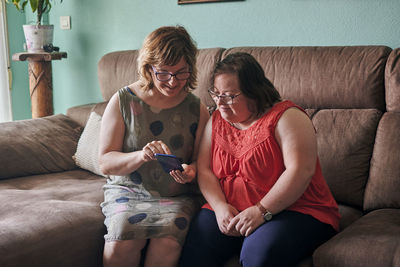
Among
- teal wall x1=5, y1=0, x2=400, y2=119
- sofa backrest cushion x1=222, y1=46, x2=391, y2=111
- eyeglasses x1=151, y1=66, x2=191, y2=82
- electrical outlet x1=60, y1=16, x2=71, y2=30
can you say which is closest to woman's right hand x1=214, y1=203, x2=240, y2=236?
eyeglasses x1=151, y1=66, x2=191, y2=82

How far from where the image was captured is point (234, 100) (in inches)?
62.9

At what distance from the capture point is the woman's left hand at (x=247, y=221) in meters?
1.48

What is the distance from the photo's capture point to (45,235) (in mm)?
1582

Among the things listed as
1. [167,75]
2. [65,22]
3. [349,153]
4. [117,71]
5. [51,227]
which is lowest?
[51,227]

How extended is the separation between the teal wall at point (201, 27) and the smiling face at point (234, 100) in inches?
34.5

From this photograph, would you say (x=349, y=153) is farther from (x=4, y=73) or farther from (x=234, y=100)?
(x=4, y=73)

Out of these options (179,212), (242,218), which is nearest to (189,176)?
(179,212)

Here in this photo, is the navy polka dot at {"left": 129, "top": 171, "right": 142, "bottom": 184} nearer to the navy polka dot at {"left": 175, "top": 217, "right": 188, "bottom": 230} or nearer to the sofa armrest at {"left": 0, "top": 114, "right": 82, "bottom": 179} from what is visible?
the navy polka dot at {"left": 175, "top": 217, "right": 188, "bottom": 230}

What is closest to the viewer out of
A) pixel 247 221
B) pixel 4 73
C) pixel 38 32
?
pixel 247 221

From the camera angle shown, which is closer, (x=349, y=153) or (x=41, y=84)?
(x=349, y=153)

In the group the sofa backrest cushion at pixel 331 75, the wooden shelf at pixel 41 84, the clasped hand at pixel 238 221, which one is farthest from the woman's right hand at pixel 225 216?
the wooden shelf at pixel 41 84

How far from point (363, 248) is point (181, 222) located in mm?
611

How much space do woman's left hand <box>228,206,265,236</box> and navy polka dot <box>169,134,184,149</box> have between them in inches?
17.0

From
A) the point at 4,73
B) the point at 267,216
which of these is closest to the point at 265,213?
the point at 267,216
